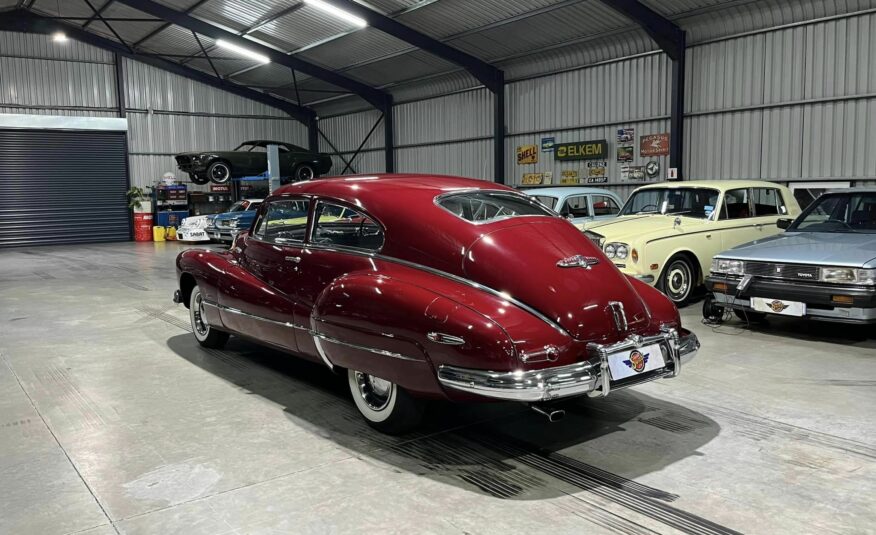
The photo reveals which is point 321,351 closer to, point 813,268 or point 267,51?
point 813,268

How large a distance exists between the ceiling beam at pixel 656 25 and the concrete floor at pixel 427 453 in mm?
8414

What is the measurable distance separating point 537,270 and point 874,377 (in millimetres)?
3239

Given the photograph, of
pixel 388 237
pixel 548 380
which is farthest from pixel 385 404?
pixel 548 380

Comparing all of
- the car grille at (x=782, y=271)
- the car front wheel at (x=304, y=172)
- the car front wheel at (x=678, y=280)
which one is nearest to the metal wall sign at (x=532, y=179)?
the car front wheel at (x=304, y=172)

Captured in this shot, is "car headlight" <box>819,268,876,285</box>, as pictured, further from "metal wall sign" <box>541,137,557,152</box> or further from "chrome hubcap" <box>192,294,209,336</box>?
"metal wall sign" <box>541,137,557,152</box>

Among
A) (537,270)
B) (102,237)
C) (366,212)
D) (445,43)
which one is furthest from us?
(102,237)

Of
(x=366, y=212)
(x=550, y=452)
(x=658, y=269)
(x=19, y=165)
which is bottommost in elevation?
(x=550, y=452)

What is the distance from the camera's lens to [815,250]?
249 inches

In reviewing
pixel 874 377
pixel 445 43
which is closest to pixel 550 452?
pixel 874 377

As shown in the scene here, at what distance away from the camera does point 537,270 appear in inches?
143

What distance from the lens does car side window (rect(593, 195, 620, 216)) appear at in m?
10.3

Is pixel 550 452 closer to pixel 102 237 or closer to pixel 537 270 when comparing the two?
pixel 537 270

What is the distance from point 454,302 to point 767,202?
7012 millimetres

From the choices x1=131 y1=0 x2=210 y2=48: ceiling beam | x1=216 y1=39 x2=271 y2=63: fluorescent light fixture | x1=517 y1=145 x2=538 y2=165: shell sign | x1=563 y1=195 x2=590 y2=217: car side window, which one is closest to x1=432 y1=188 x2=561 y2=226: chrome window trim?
x1=563 y1=195 x2=590 y2=217: car side window
